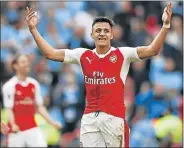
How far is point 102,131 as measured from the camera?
945 centimetres

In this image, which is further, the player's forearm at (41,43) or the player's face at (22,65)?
the player's face at (22,65)

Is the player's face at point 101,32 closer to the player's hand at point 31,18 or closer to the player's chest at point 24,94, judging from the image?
the player's hand at point 31,18

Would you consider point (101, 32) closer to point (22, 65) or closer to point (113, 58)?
point (113, 58)

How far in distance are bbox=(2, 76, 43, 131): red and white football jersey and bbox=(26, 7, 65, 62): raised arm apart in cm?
494

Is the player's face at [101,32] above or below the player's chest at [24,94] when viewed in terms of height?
above

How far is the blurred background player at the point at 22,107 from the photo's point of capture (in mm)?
14469

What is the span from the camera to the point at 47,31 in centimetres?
1808

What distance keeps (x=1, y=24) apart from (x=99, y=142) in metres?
9.39

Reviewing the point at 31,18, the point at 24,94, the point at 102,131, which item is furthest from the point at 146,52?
the point at 24,94

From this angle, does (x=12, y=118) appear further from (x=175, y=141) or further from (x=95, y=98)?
(x=95, y=98)

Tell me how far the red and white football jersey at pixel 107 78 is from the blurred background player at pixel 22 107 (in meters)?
4.97

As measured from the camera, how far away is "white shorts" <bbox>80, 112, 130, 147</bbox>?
9.44m

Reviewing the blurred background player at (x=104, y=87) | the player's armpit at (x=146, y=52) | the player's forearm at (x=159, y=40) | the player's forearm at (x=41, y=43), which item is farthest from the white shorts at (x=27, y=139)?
the player's forearm at (x=159, y=40)

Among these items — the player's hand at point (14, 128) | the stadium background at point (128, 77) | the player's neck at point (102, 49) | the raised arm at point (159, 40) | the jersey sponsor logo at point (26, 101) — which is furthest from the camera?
the stadium background at point (128, 77)
